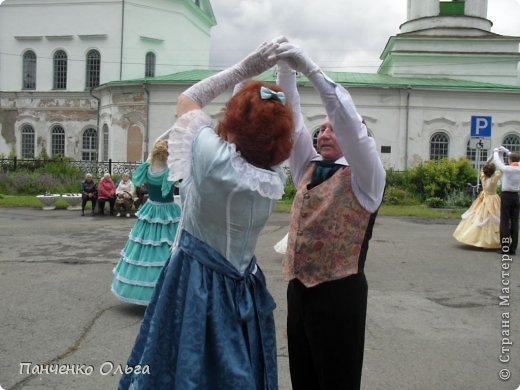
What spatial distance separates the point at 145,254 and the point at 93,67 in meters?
29.6

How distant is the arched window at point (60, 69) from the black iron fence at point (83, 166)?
8.54 meters

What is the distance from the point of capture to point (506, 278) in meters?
6.82

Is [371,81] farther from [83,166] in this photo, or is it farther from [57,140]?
[57,140]

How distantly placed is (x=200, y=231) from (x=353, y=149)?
0.79 m

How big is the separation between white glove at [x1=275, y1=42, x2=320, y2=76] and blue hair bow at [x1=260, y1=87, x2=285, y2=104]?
0.21 m

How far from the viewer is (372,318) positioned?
5.37m

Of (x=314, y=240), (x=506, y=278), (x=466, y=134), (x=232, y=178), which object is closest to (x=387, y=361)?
(x=314, y=240)

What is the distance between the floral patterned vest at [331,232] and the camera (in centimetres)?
256

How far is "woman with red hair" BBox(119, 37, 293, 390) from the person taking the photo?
7.11 ft

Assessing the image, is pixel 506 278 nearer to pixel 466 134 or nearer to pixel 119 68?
pixel 466 134

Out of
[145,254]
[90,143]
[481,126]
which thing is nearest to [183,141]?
[145,254]

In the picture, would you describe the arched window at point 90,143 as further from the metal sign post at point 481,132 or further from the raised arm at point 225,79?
the raised arm at point 225,79

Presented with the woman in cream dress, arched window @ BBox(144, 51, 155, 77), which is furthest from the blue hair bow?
arched window @ BBox(144, 51, 155, 77)

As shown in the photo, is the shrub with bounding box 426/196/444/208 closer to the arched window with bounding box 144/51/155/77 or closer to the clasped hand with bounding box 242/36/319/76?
the clasped hand with bounding box 242/36/319/76
